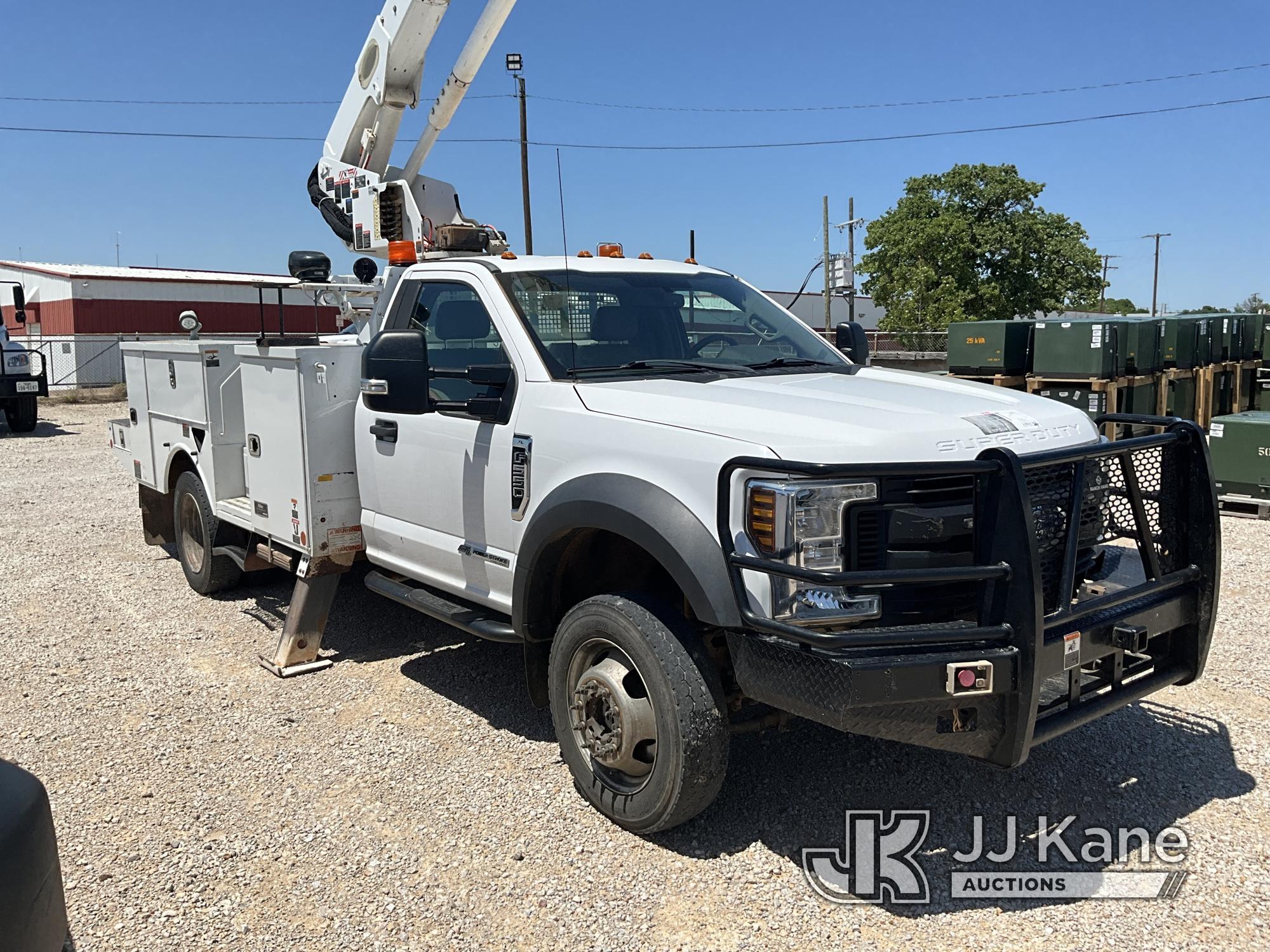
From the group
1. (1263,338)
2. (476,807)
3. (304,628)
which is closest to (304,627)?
(304,628)

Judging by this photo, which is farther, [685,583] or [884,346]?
[884,346]

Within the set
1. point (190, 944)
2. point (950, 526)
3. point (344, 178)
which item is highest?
point (344, 178)

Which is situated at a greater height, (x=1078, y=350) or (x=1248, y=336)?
(x=1248, y=336)

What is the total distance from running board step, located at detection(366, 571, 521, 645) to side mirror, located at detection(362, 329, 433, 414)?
93 cm

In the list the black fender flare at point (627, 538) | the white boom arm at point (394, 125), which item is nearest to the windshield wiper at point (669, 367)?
the black fender flare at point (627, 538)

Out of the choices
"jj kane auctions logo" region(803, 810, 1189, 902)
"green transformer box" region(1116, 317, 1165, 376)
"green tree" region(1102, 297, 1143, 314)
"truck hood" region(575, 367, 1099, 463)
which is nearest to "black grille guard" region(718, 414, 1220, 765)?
"truck hood" region(575, 367, 1099, 463)

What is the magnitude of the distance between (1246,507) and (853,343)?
6610 millimetres

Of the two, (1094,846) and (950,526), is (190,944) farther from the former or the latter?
(1094,846)

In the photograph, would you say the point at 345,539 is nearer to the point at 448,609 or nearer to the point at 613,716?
the point at 448,609

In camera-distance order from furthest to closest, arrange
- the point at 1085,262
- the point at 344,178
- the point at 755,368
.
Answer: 1. the point at 1085,262
2. the point at 344,178
3. the point at 755,368

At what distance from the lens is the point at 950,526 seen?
10.4ft

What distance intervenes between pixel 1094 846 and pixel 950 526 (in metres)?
1.41

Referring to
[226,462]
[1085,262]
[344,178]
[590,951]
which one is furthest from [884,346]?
[590,951]

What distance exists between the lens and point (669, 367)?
4.29m
